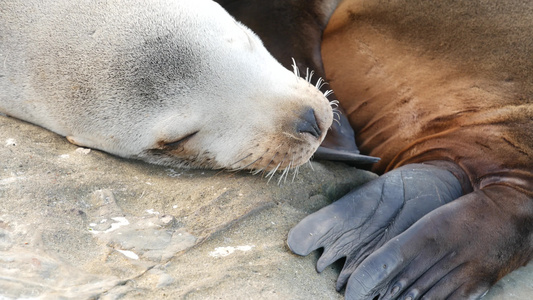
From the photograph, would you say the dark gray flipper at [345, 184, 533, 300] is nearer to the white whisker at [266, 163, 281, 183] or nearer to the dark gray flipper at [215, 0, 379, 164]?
the white whisker at [266, 163, 281, 183]

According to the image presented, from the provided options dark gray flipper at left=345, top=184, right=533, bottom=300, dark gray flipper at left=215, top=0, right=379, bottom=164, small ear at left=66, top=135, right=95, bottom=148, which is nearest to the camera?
dark gray flipper at left=345, top=184, right=533, bottom=300

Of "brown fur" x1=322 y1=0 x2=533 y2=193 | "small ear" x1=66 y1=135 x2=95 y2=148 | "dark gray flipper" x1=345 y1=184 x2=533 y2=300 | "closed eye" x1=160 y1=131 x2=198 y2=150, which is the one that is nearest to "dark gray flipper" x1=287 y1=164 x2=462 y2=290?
"dark gray flipper" x1=345 y1=184 x2=533 y2=300

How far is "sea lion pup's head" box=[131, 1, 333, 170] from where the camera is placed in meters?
2.72

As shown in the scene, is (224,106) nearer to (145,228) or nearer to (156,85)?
(156,85)

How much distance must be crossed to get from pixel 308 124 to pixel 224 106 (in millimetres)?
407

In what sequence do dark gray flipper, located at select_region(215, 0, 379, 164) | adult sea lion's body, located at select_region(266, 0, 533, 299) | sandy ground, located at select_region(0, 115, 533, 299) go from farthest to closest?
dark gray flipper, located at select_region(215, 0, 379, 164) < adult sea lion's body, located at select_region(266, 0, 533, 299) < sandy ground, located at select_region(0, 115, 533, 299)

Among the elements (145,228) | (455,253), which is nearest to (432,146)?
(455,253)

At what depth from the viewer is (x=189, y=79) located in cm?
272

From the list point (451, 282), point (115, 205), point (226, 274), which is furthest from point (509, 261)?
point (115, 205)

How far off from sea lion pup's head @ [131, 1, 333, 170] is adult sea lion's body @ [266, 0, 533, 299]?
404 mm

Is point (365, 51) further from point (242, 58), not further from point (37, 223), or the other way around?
point (37, 223)

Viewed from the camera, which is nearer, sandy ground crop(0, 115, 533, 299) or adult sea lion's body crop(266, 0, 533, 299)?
sandy ground crop(0, 115, 533, 299)

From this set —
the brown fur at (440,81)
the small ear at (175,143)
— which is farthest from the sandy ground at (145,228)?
the brown fur at (440,81)

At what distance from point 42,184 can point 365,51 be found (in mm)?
2206
